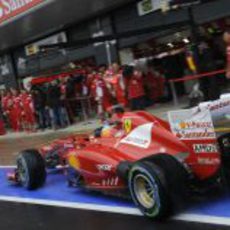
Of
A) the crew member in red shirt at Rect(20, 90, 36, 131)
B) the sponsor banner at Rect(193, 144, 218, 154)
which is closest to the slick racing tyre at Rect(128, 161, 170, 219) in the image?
the sponsor banner at Rect(193, 144, 218, 154)

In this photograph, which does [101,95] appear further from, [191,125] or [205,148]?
[205,148]

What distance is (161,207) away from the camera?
664 cm

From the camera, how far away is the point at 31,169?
936cm

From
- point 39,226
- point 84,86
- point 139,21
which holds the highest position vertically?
point 139,21

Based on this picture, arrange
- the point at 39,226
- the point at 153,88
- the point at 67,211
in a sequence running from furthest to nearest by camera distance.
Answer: the point at 153,88, the point at 67,211, the point at 39,226

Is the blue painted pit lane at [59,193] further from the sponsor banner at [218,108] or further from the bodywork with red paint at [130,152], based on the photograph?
the sponsor banner at [218,108]

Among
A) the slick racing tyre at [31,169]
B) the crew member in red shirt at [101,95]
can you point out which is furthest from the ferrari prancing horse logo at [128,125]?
the crew member in red shirt at [101,95]

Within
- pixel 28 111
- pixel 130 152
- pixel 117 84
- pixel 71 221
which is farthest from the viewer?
pixel 28 111

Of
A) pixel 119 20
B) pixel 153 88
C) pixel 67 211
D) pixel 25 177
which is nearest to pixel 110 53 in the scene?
pixel 119 20

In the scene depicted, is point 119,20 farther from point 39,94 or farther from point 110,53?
point 39,94

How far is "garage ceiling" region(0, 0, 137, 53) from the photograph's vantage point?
2084 cm

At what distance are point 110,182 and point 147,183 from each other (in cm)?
98

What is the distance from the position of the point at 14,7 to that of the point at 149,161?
58.8ft

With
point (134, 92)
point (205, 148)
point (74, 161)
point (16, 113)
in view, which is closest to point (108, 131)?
point (74, 161)
